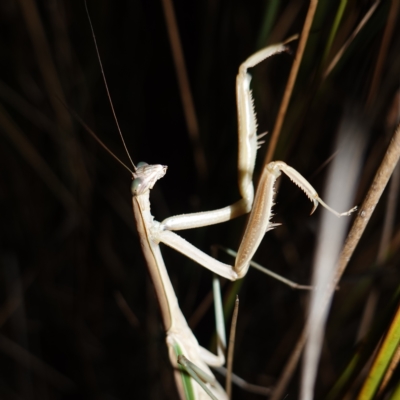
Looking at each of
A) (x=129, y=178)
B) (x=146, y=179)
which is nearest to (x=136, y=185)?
(x=146, y=179)

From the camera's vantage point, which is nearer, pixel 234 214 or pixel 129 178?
pixel 234 214

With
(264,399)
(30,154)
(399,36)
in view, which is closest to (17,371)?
(30,154)

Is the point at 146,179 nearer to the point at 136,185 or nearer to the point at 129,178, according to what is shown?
the point at 136,185

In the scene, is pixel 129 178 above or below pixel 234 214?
above

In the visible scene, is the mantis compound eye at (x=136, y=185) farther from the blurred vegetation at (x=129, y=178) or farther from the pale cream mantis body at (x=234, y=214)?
the blurred vegetation at (x=129, y=178)

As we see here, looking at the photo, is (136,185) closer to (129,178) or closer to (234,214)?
(234,214)

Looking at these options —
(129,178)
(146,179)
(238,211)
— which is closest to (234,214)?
(238,211)

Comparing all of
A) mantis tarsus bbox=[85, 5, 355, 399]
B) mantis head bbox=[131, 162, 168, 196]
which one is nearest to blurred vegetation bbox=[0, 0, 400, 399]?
mantis tarsus bbox=[85, 5, 355, 399]

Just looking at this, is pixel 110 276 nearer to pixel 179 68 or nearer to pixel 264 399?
pixel 264 399
